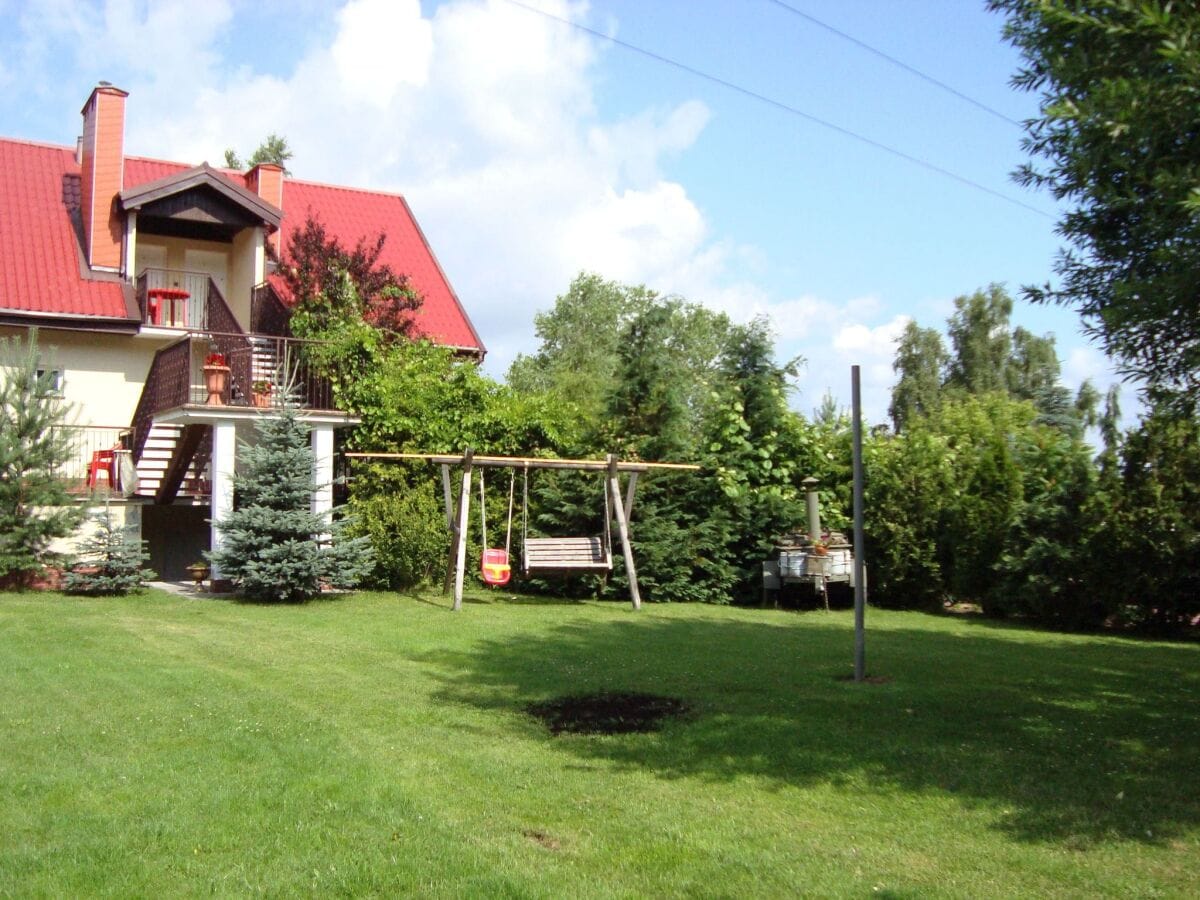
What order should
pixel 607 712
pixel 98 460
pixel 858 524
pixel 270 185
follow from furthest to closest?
pixel 270 185, pixel 98 460, pixel 858 524, pixel 607 712

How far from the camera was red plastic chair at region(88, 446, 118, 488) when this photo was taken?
2091 centimetres

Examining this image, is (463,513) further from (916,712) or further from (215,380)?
(916,712)

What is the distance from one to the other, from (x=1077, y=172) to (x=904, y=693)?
4.55 meters

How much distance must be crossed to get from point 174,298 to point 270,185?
425cm

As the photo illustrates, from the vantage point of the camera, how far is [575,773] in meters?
7.53

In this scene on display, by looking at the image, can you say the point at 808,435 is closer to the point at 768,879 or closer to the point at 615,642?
the point at 615,642

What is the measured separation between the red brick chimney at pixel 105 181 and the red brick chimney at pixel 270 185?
3276 millimetres

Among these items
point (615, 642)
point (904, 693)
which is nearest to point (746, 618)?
point (615, 642)

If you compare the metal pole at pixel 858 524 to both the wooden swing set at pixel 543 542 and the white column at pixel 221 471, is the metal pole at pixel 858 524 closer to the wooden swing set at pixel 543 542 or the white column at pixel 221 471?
the wooden swing set at pixel 543 542

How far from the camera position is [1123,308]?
7.53m

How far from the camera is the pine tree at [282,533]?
1672 cm

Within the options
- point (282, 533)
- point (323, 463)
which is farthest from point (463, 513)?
point (323, 463)

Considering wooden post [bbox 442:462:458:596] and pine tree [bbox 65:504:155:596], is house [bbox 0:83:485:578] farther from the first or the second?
wooden post [bbox 442:462:458:596]

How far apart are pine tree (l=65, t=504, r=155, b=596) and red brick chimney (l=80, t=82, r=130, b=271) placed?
334 inches
